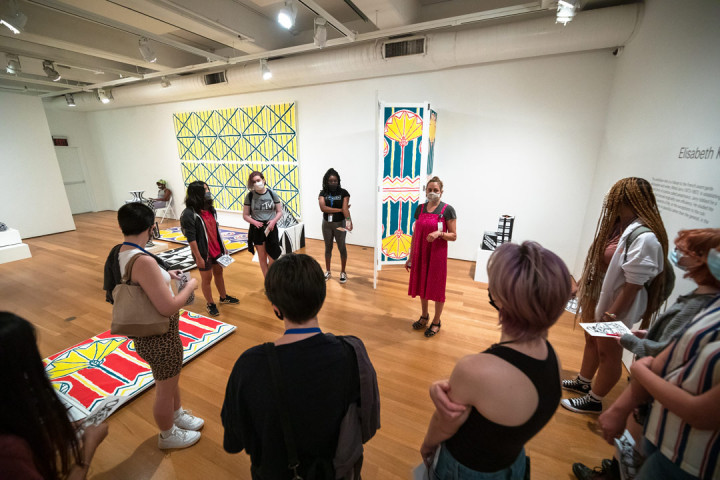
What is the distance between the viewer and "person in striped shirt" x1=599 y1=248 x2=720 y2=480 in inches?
32.0

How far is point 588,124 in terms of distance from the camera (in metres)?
3.90

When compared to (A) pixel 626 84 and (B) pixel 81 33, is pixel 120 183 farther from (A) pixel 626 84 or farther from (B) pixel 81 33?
(A) pixel 626 84

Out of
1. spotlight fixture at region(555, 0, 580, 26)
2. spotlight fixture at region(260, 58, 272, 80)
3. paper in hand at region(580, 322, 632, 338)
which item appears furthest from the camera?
spotlight fixture at region(260, 58, 272, 80)

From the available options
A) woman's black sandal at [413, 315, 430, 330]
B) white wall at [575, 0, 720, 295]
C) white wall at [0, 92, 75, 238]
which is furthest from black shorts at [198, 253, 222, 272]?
white wall at [0, 92, 75, 238]

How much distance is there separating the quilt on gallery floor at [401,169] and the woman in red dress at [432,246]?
1594 millimetres

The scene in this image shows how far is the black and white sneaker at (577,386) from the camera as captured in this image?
2.19 m

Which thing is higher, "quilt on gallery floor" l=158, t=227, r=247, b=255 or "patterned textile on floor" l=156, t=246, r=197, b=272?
"quilt on gallery floor" l=158, t=227, r=247, b=255

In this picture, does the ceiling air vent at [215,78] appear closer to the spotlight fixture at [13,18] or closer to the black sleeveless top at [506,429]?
the spotlight fixture at [13,18]

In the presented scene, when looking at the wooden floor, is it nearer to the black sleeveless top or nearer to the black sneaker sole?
the black sneaker sole

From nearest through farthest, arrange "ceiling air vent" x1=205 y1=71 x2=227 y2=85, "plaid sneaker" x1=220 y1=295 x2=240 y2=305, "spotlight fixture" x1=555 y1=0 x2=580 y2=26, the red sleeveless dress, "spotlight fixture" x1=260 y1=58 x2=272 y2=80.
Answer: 1. "spotlight fixture" x1=555 y1=0 x2=580 y2=26
2. the red sleeveless dress
3. "plaid sneaker" x1=220 y1=295 x2=240 y2=305
4. "spotlight fixture" x1=260 y1=58 x2=272 y2=80
5. "ceiling air vent" x1=205 y1=71 x2=227 y2=85

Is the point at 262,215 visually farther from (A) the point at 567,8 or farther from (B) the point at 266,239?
(A) the point at 567,8

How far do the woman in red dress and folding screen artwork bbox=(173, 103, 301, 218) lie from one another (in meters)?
4.20

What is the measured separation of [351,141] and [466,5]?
8.72 ft

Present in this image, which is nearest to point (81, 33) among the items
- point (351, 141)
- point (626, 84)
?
point (351, 141)
